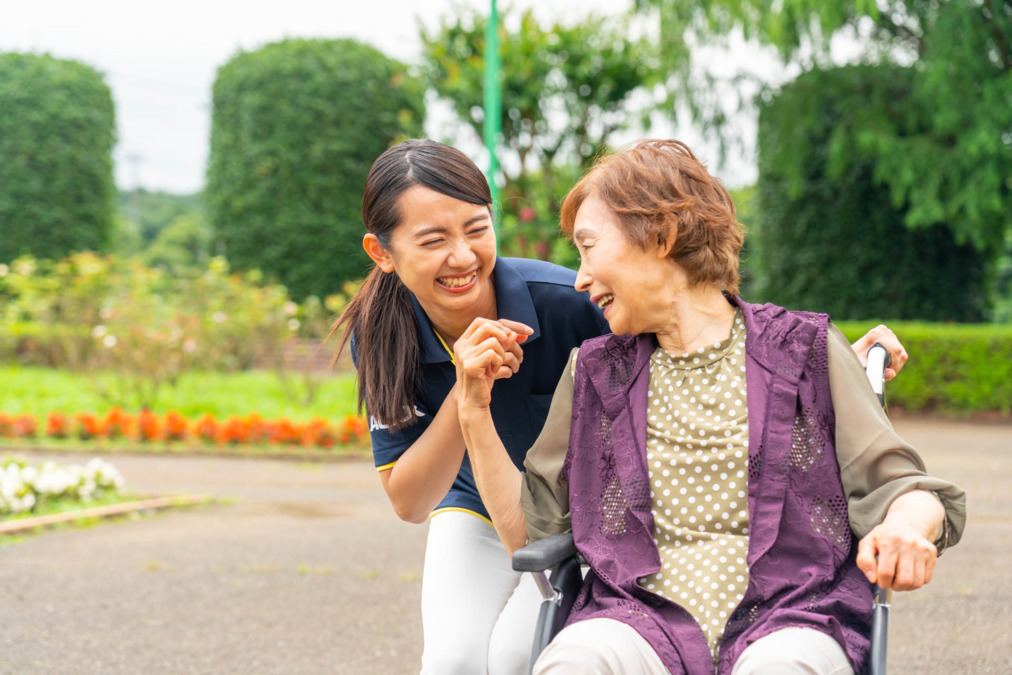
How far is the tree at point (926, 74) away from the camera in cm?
1101

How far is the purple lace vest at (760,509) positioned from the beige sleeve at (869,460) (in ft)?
0.10

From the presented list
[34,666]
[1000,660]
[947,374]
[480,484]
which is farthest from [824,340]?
[947,374]

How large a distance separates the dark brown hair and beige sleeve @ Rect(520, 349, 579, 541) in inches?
15.3

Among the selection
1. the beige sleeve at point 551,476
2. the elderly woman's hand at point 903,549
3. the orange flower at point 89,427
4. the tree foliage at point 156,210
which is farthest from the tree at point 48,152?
the tree foliage at point 156,210

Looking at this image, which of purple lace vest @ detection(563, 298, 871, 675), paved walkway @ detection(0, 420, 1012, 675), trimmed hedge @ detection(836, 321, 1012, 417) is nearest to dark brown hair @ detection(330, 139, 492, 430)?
purple lace vest @ detection(563, 298, 871, 675)

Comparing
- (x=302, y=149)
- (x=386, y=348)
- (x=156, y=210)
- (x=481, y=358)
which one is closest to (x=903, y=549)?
(x=481, y=358)

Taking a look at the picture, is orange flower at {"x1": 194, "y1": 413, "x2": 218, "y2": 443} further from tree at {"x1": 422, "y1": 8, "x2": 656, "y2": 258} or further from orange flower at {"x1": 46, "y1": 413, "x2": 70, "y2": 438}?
tree at {"x1": 422, "y1": 8, "x2": 656, "y2": 258}

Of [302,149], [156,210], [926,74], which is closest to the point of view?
[926,74]

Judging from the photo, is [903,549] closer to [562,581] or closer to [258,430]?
[562,581]

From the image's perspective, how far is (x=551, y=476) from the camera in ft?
6.76

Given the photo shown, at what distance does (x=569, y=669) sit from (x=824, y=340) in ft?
2.63

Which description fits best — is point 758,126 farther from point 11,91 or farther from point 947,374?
point 11,91

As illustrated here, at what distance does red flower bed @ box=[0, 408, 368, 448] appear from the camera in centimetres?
967

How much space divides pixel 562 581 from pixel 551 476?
8.7 inches
